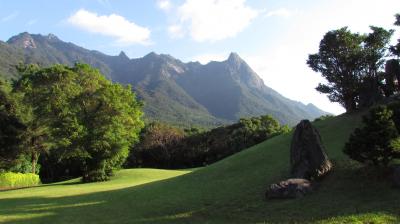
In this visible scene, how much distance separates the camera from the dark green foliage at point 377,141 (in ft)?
57.9

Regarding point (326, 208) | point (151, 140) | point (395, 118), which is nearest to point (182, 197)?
point (326, 208)

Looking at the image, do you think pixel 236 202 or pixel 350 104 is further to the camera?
pixel 350 104

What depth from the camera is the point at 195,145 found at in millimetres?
79125

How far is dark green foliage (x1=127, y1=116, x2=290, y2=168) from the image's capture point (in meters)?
75.9

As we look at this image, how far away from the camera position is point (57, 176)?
68.9 m

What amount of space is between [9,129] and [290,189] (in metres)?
33.9

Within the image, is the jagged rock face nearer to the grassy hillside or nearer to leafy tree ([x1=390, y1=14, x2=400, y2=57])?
the grassy hillside

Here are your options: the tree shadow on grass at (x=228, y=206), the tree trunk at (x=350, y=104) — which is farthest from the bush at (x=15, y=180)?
the tree trunk at (x=350, y=104)

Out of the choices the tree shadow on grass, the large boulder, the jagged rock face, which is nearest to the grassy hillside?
the tree shadow on grass

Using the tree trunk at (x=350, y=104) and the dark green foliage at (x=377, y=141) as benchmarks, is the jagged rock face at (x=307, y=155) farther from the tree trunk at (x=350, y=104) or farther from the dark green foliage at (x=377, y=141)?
the tree trunk at (x=350, y=104)

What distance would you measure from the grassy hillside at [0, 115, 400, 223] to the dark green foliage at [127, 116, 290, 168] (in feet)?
157

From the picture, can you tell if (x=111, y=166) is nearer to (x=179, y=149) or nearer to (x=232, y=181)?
(x=232, y=181)

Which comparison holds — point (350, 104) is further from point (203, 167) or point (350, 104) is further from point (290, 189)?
point (290, 189)

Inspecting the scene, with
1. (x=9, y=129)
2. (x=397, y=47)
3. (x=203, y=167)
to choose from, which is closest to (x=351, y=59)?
(x=397, y=47)
